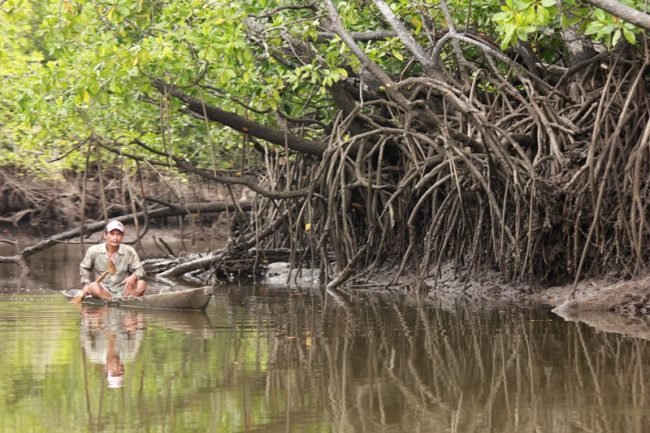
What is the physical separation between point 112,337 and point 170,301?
1994 millimetres

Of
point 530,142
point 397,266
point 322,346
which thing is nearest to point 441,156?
point 530,142

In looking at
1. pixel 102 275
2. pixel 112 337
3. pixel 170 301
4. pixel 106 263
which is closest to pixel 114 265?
pixel 106 263

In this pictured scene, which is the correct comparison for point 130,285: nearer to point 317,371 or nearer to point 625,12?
point 317,371

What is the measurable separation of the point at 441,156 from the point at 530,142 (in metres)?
0.87

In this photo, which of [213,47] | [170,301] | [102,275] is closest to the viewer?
[213,47]

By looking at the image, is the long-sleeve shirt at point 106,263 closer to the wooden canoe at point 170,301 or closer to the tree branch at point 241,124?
the wooden canoe at point 170,301

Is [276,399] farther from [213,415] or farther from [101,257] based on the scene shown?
[101,257]

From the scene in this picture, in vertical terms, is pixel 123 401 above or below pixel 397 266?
below

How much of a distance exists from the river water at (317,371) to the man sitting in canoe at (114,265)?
57 centimetres

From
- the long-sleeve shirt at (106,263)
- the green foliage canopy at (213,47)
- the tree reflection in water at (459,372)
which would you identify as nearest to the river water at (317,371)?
the tree reflection in water at (459,372)

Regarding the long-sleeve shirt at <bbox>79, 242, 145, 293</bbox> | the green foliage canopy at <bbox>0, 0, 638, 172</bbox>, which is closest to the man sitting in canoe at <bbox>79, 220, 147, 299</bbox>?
the long-sleeve shirt at <bbox>79, 242, 145, 293</bbox>

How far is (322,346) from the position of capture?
27.1 ft

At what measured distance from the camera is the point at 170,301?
10.7m

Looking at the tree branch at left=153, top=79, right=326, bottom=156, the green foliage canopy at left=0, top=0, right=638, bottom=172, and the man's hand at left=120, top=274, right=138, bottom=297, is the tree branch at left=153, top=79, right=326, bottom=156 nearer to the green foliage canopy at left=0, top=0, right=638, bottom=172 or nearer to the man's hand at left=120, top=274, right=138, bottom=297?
the green foliage canopy at left=0, top=0, right=638, bottom=172
